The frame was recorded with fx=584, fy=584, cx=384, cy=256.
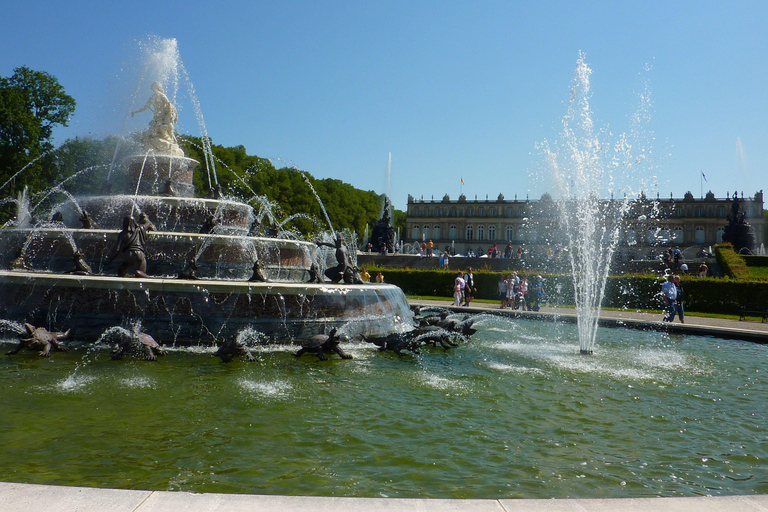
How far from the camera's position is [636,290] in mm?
25125

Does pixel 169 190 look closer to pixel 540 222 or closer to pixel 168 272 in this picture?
pixel 168 272

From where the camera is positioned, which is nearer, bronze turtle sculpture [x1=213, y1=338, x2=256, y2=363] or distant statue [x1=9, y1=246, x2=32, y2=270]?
bronze turtle sculpture [x1=213, y1=338, x2=256, y2=363]

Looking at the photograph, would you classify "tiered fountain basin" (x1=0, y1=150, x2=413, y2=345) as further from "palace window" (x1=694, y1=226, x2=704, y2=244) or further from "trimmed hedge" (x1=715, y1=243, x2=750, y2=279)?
"palace window" (x1=694, y1=226, x2=704, y2=244)

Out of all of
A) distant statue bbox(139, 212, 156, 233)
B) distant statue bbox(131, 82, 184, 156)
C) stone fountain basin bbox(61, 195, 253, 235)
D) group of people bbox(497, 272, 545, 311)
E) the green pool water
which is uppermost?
distant statue bbox(131, 82, 184, 156)

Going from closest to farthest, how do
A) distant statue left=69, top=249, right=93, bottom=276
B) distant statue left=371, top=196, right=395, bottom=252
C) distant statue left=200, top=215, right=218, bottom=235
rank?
distant statue left=69, top=249, right=93, bottom=276
distant statue left=200, top=215, right=218, bottom=235
distant statue left=371, top=196, right=395, bottom=252

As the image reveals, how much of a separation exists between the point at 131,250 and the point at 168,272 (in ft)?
3.43

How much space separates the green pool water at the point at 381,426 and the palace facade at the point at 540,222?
6765 cm

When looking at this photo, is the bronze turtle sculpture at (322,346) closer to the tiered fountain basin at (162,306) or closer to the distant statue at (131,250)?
the tiered fountain basin at (162,306)

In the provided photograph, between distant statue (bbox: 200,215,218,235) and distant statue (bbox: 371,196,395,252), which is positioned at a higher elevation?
distant statue (bbox: 371,196,395,252)

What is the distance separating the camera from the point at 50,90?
4119 centimetres

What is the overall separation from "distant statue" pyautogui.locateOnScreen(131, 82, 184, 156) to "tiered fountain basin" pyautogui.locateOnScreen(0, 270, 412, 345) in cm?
802

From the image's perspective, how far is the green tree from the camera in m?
37.5

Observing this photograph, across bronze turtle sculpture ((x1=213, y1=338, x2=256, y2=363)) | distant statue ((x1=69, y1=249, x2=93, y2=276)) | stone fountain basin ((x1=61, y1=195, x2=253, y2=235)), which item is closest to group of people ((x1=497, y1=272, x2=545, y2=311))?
stone fountain basin ((x1=61, y1=195, x2=253, y2=235))

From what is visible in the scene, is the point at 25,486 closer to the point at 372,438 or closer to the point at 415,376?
the point at 372,438
